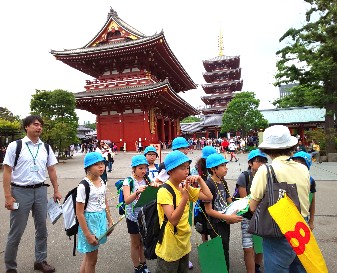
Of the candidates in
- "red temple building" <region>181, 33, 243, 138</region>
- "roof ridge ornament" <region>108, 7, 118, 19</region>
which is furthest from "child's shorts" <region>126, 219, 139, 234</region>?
"red temple building" <region>181, 33, 243, 138</region>

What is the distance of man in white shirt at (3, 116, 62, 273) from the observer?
3070 mm

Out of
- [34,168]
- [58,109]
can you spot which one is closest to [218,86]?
[58,109]

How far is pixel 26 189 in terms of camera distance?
3170 millimetres

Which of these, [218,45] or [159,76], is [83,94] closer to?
[159,76]

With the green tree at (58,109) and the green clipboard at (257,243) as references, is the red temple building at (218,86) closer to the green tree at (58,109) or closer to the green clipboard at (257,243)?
Answer: the green tree at (58,109)

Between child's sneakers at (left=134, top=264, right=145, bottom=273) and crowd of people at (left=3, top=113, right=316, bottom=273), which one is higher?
crowd of people at (left=3, top=113, right=316, bottom=273)

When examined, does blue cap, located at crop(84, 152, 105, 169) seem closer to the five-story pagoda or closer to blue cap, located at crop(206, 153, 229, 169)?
blue cap, located at crop(206, 153, 229, 169)

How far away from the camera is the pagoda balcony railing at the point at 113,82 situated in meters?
21.1

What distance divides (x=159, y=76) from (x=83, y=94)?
7.45 metres

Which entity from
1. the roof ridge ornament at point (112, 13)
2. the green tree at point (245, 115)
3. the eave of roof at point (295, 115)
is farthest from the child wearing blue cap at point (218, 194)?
the eave of roof at point (295, 115)

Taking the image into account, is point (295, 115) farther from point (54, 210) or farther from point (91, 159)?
point (91, 159)

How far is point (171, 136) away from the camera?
3012 centimetres

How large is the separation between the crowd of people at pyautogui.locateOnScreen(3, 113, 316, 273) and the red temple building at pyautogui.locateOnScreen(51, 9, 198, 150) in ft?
53.7

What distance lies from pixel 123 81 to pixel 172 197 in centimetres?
2027
